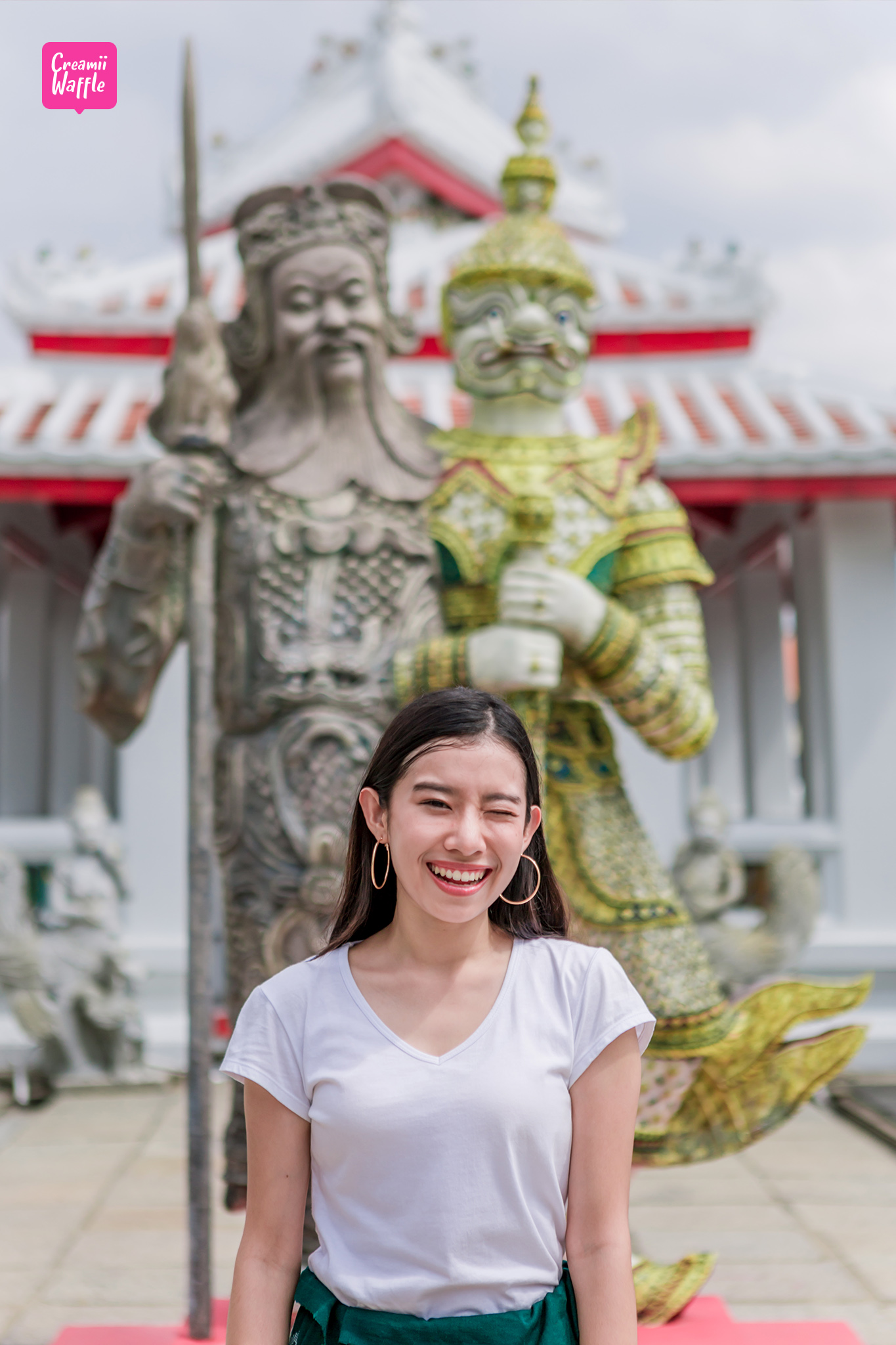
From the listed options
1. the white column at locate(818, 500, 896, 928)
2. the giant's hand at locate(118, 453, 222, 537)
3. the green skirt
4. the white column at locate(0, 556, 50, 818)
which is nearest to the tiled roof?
the white column at locate(818, 500, 896, 928)

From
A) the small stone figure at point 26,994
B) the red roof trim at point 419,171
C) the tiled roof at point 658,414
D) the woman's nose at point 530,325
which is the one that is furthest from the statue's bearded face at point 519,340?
the red roof trim at point 419,171

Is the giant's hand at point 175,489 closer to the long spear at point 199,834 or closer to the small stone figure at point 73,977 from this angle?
the long spear at point 199,834

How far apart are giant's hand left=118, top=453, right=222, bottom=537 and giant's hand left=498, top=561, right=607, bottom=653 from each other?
58 cm

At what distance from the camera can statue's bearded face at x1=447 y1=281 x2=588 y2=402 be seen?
8.25ft

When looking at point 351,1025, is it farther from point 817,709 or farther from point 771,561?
point 771,561

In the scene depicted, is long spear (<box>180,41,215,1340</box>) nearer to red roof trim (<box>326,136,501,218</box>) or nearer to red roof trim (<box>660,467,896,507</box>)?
red roof trim (<box>660,467,896,507</box>)

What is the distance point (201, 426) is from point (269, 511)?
0.75ft

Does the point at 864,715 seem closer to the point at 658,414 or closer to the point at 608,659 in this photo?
the point at 658,414

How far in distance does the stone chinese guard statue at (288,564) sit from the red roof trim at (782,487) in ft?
10.3

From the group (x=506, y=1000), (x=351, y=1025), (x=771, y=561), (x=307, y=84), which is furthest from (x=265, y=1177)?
(x=307, y=84)

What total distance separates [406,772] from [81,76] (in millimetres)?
1459

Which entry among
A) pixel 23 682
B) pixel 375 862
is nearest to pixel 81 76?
pixel 375 862

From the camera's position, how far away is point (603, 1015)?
1340mm

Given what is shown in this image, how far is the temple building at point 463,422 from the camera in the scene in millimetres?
5504
